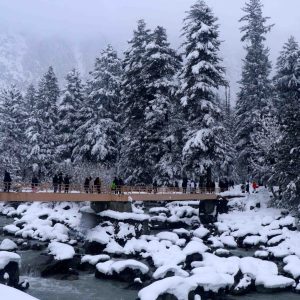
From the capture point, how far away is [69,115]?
161 feet

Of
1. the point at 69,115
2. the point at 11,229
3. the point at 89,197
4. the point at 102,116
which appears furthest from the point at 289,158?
the point at 69,115

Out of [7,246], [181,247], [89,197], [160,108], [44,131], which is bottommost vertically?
[181,247]

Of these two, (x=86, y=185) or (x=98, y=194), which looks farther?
(x=86, y=185)

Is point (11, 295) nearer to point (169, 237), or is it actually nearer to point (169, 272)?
point (169, 272)

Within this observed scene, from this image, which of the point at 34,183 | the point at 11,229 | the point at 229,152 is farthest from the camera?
the point at 229,152

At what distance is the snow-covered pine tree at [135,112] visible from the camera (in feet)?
130

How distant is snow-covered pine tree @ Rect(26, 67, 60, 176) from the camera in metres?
48.8

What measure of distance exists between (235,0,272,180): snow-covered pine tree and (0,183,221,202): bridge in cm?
723

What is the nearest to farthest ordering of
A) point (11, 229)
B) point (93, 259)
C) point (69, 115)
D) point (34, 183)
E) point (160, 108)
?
point (93, 259) → point (34, 183) → point (11, 229) → point (160, 108) → point (69, 115)

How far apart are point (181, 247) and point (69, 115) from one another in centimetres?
2680

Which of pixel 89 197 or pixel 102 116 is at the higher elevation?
pixel 102 116

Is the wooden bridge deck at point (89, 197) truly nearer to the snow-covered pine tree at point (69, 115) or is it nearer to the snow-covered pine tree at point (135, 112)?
the snow-covered pine tree at point (135, 112)

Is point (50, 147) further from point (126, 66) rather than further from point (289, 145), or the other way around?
point (289, 145)

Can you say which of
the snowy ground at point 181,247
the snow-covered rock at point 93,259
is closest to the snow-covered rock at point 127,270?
the snowy ground at point 181,247
